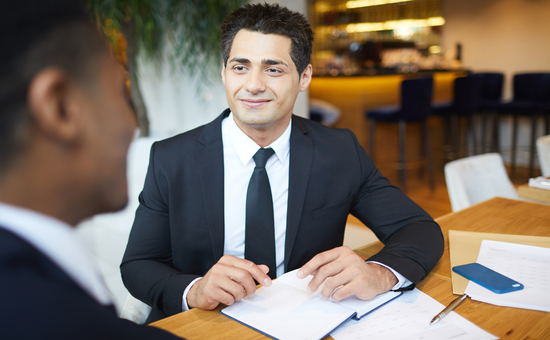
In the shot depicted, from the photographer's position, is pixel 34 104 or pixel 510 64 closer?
pixel 34 104

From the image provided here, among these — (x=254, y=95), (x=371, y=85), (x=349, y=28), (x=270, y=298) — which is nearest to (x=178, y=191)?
(x=254, y=95)

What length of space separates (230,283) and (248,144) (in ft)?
1.78

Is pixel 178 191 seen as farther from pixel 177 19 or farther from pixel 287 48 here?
pixel 177 19

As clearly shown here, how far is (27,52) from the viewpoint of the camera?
24 cm

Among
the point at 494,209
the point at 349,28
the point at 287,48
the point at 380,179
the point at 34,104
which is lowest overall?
the point at 494,209

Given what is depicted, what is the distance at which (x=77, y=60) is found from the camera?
25 centimetres

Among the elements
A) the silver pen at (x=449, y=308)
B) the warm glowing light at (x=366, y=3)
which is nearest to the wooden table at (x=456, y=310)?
the silver pen at (x=449, y=308)

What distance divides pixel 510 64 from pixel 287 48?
5532 mm

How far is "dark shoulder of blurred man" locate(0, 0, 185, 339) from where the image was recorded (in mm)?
234

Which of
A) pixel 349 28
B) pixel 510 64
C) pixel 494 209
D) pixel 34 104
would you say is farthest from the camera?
pixel 349 28

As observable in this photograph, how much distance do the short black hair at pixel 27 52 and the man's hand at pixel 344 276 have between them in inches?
27.9

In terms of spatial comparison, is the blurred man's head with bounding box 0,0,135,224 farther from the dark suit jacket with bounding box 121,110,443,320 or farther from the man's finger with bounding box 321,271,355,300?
the dark suit jacket with bounding box 121,110,443,320

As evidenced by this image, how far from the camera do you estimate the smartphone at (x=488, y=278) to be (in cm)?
93

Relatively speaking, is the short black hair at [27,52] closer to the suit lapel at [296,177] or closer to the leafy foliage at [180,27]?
the suit lapel at [296,177]
